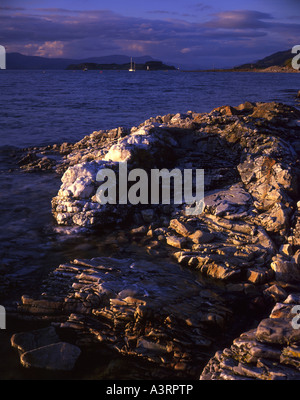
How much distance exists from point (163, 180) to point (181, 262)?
2751 millimetres

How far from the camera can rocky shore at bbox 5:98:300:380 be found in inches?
152

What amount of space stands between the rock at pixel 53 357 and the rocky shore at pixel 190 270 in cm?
1

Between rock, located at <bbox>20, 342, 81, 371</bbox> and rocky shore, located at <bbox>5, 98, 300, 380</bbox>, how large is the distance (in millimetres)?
11

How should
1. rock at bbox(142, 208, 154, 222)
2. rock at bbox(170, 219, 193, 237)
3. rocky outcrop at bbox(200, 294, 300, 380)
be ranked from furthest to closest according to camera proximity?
rock at bbox(142, 208, 154, 222), rock at bbox(170, 219, 193, 237), rocky outcrop at bbox(200, 294, 300, 380)

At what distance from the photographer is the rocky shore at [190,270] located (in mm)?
3873

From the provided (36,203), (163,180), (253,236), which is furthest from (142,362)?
(36,203)

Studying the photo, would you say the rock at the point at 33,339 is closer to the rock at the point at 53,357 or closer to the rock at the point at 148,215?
the rock at the point at 53,357

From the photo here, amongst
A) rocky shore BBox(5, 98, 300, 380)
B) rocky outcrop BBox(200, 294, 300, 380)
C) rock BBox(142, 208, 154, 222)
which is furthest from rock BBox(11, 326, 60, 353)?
rock BBox(142, 208, 154, 222)

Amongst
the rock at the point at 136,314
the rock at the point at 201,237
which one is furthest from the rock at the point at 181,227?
the rock at the point at 136,314

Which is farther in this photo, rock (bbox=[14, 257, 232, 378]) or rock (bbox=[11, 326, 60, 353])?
rock (bbox=[11, 326, 60, 353])

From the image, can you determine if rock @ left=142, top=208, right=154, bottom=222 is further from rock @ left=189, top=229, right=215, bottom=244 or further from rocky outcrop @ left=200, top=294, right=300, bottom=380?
rocky outcrop @ left=200, top=294, right=300, bottom=380

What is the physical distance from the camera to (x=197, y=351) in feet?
13.1
